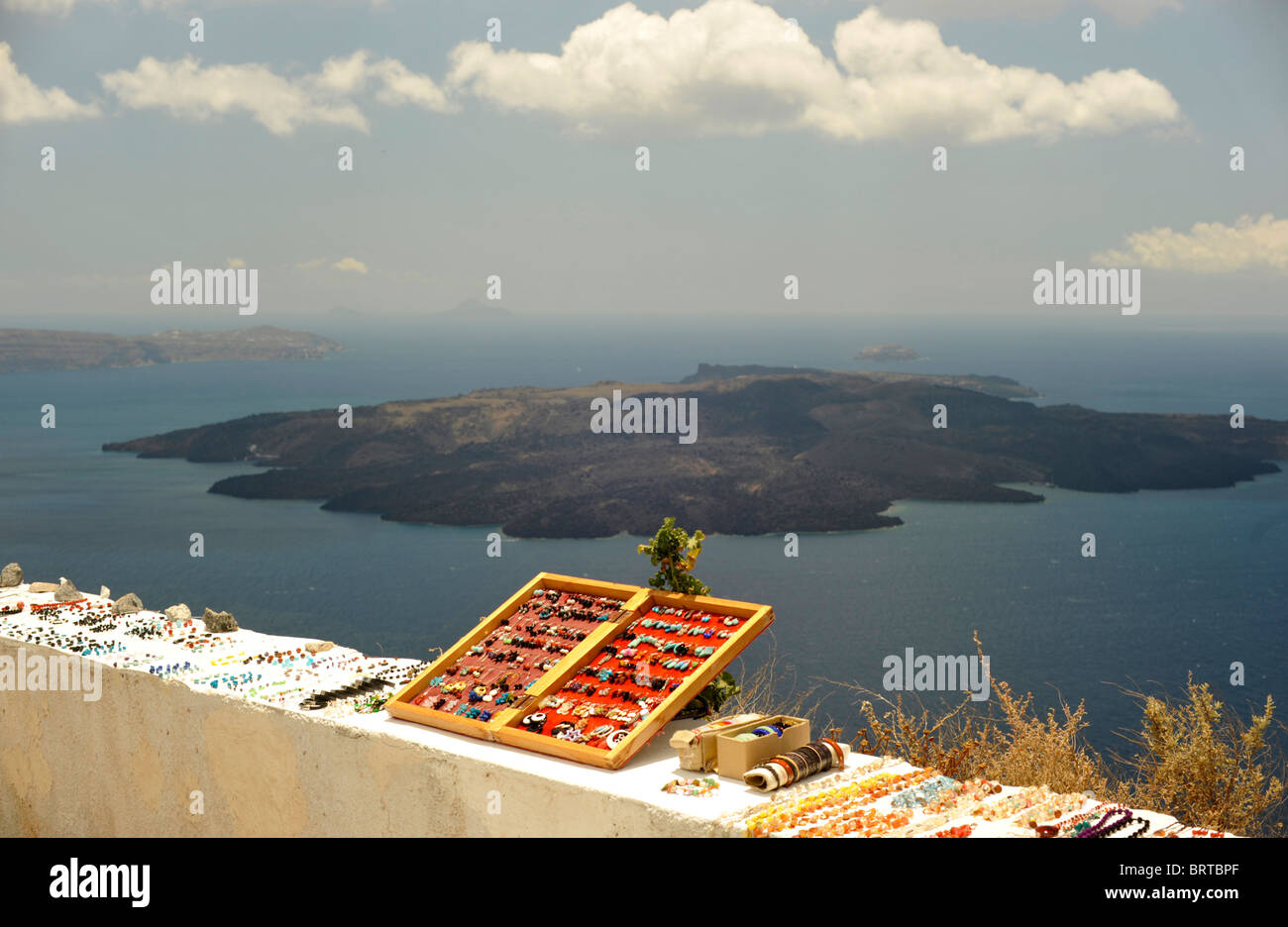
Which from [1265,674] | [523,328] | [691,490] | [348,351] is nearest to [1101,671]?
[1265,674]

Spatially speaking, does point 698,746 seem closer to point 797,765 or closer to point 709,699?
point 797,765

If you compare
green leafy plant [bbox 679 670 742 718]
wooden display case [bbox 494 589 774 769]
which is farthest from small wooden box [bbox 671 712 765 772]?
green leafy plant [bbox 679 670 742 718]

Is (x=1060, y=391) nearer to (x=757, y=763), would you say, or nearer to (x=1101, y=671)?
(x=1101, y=671)

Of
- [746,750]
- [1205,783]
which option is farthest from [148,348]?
[1205,783]

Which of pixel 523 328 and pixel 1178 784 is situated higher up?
pixel 523 328

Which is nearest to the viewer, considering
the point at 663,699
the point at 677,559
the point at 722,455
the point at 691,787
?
the point at 691,787

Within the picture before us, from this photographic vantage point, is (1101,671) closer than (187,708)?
No
